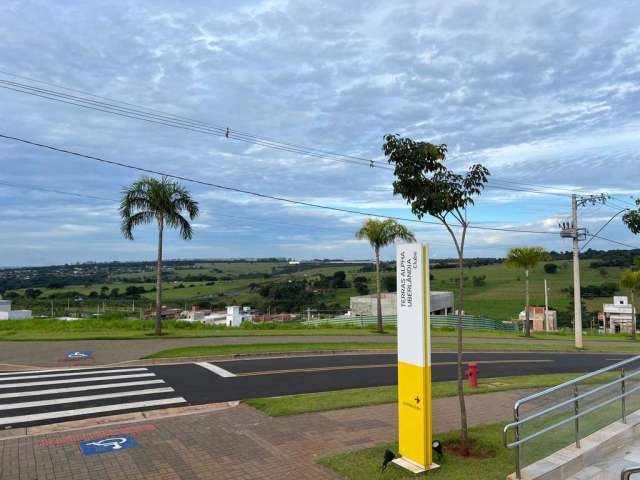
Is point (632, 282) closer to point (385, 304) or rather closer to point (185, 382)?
point (385, 304)

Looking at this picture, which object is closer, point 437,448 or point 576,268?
point 437,448

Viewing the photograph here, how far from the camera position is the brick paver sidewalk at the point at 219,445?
22.7ft

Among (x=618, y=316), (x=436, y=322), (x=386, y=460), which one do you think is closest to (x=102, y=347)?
(x=386, y=460)

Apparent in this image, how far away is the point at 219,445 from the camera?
8.09m

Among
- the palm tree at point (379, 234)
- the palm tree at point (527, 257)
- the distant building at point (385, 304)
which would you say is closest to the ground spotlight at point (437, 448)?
the palm tree at point (379, 234)

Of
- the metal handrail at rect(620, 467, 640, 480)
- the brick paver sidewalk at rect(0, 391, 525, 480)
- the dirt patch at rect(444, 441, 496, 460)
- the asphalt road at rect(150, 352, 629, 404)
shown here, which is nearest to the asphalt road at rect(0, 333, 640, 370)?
the asphalt road at rect(150, 352, 629, 404)

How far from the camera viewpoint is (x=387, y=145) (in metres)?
7.77

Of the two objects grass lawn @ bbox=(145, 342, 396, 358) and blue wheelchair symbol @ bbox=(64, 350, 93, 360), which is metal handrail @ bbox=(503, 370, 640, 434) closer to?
grass lawn @ bbox=(145, 342, 396, 358)

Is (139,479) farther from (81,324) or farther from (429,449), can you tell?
(81,324)

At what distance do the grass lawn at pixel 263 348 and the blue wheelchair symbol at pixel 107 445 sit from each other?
29.7 feet

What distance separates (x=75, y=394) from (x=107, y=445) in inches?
179

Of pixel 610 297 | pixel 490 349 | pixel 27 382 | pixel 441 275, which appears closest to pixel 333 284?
pixel 441 275

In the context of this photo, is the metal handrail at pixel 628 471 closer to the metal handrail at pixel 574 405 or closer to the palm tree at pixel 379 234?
the metal handrail at pixel 574 405

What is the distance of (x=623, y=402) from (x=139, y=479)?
7.19m
